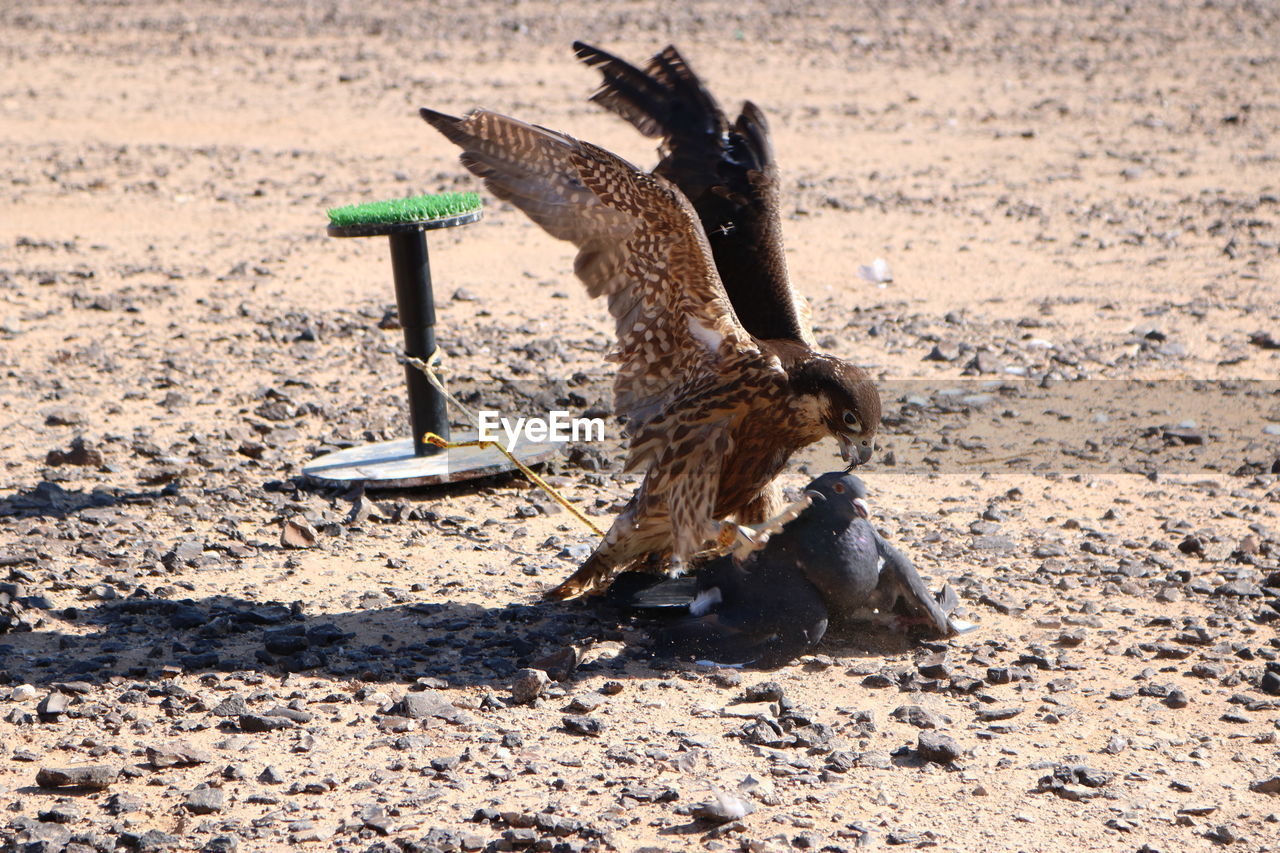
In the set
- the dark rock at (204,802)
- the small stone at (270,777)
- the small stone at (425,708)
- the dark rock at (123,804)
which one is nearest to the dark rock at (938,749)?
the small stone at (425,708)

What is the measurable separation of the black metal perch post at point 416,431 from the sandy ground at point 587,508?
0.13 m

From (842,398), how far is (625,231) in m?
0.82

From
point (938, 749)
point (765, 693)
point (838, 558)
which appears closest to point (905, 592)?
point (838, 558)

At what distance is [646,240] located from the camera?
13.7ft

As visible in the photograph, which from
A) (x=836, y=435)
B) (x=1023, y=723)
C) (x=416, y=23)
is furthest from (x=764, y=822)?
(x=416, y=23)

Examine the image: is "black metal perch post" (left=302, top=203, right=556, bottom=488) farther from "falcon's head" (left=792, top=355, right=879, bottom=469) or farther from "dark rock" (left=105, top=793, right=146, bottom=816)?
"dark rock" (left=105, top=793, right=146, bottom=816)

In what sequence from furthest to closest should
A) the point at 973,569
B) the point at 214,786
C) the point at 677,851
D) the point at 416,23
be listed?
the point at 416,23, the point at 973,569, the point at 214,786, the point at 677,851

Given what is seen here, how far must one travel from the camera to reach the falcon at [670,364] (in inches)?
161

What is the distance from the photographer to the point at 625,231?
420 cm

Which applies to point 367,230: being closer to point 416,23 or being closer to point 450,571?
point 450,571

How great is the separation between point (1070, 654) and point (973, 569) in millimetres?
697

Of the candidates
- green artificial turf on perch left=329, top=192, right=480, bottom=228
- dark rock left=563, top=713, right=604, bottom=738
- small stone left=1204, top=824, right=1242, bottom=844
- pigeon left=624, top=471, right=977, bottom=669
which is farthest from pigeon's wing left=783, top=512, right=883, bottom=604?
green artificial turf on perch left=329, top=192, right=480, bottom=228

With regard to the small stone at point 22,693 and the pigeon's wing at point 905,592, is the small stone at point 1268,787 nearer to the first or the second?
the pigeon's wing at point 905,592

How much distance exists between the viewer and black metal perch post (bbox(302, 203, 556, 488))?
214 inches
